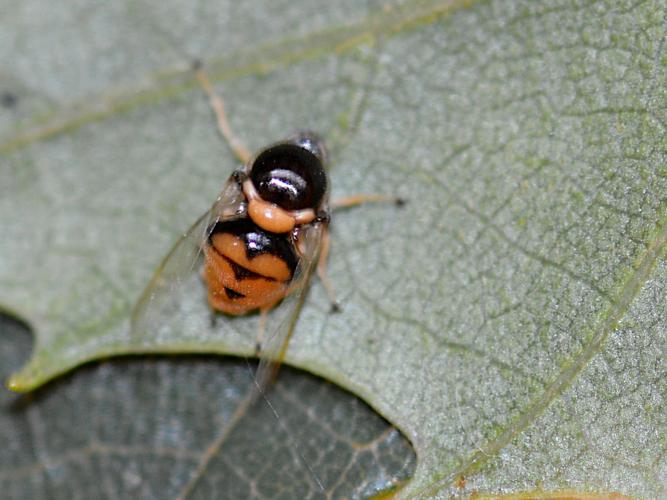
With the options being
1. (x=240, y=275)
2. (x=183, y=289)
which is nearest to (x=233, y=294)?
(x=240, y=275)

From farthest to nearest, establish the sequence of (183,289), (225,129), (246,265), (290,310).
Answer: (225,129)
(183,289)
(290,310)
(246,265)

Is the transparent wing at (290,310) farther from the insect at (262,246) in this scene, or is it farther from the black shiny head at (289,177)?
the black shiny head at (289,177)

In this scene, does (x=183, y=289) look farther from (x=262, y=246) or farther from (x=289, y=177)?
(x=289, y=177)

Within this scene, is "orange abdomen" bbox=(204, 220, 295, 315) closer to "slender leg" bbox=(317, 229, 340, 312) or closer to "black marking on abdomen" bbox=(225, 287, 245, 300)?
"black marking on abdomen" bbox=(225, 287, 245, 300)

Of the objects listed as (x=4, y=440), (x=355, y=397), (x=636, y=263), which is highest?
(x=636, y=263)

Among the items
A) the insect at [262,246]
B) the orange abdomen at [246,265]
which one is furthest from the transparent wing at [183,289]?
the orange abdomen at [246,265]

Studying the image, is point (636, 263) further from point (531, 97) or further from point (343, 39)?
Result: point (343, 39)

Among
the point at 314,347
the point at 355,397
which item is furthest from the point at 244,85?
the point at 355,397

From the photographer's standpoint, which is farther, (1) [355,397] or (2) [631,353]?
(1) [355,397]
